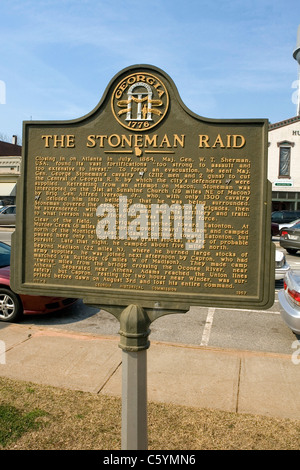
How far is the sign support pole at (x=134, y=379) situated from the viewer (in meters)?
3.47

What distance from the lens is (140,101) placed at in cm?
359

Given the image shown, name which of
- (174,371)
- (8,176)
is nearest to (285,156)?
(8,176)

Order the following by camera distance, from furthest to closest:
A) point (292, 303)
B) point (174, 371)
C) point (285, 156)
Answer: point (285, 156)
point (292, 303)
point (174, 371)

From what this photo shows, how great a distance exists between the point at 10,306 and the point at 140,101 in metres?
5.36

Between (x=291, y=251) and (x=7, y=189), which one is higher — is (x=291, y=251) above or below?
below

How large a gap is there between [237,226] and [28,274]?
6.13 feet

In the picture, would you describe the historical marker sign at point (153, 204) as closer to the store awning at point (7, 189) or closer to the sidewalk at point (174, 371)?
the sidewalk at point (174, 371)

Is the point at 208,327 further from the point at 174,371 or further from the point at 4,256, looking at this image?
the point at 4,256

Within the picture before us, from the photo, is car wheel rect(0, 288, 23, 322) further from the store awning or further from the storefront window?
the store awning

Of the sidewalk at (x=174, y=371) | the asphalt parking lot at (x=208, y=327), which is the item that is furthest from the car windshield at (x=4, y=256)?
the sidewalk at (x=174, y=371)

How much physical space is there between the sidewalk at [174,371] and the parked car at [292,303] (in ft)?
2.33

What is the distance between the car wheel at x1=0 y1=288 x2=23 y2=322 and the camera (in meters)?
7.74

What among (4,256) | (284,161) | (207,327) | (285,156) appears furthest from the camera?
(284,161)
